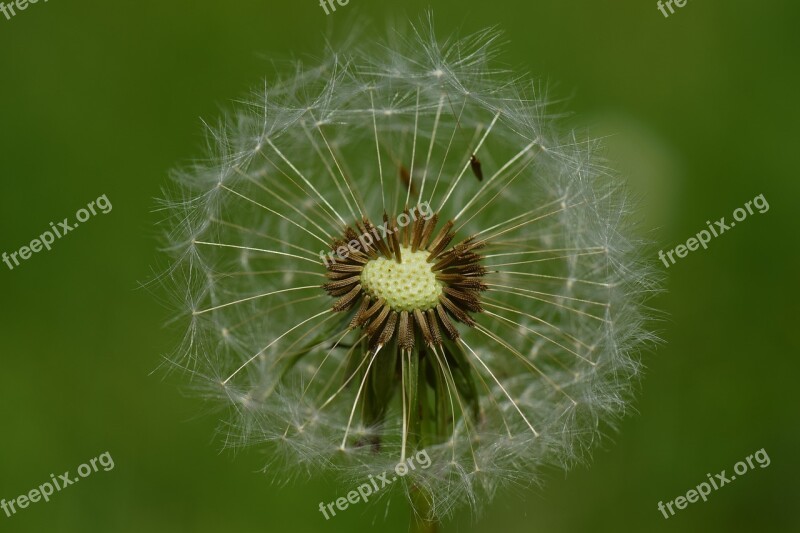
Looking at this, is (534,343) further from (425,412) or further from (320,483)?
(320,483)

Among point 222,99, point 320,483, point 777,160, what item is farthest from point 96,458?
point 777,160
